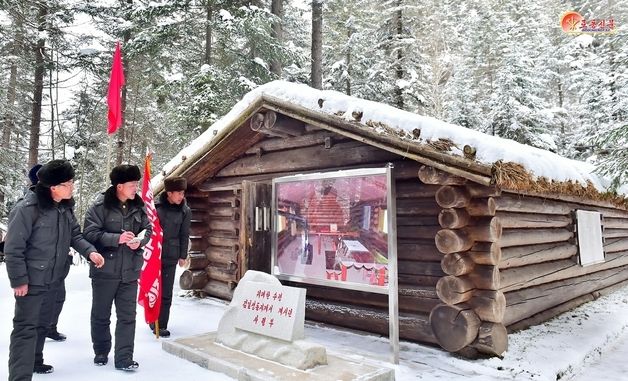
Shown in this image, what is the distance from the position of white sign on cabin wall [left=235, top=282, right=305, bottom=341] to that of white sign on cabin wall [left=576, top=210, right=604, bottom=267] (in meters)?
6.64

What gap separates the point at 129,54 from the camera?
15.0 m

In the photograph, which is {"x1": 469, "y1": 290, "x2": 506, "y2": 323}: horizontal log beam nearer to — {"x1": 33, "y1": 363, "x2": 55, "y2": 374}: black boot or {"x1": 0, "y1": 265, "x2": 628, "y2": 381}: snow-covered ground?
{"x1": 0, "y1": 265, "x2": 628, "y2": 381}: snow-covered ground

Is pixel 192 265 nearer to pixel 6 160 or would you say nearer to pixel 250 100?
pixel 250 100

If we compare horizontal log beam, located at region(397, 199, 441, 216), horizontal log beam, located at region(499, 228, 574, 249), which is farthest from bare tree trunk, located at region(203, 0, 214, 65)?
horizontal log beam, located at region(499, 228, 574, 249)

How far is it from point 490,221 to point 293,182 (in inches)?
123

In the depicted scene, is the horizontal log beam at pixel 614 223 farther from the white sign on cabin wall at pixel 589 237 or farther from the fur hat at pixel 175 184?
the fur hat at pixel 175 184

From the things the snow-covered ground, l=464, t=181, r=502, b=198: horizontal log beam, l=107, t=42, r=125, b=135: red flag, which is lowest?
the snow-covered ground

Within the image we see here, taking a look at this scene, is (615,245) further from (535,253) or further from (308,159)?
(308,159)

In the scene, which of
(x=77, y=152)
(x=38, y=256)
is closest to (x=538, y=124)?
(x=38, y=256)

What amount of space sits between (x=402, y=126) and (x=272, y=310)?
282 centimetres

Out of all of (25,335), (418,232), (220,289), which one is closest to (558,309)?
(418,232)

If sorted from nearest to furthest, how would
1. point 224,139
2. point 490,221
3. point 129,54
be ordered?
point 490,221 < point 224,139 < point 129,54

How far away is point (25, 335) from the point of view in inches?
151

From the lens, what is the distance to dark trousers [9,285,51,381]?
149 inches
